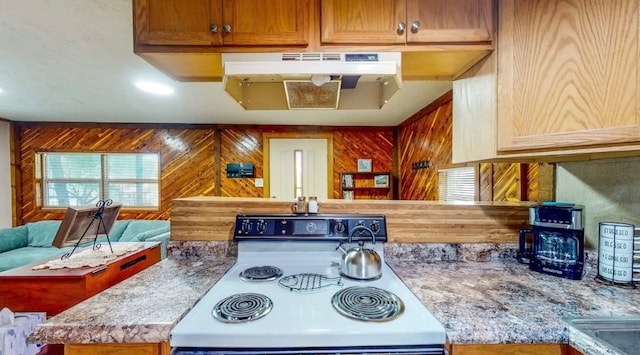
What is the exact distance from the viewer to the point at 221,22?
106 centimetres

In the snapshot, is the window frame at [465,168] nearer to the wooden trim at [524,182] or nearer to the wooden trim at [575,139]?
the wooden trim at [524,182]

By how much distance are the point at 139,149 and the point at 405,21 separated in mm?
4975

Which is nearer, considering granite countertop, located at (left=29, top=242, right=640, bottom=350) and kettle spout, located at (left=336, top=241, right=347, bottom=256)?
granite countertop, located at (left=29, top=242, right=640, bottom=350)

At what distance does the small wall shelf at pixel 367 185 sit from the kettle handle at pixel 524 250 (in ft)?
11.2

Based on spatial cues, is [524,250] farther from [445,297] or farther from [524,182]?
[524,182]

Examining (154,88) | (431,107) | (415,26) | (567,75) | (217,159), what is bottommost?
(217,159)

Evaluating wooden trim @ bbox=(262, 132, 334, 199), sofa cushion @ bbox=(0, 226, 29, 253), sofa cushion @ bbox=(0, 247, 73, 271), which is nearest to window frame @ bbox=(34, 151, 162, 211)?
sofa cushion @ bbox=(0, 226, 29, 253)

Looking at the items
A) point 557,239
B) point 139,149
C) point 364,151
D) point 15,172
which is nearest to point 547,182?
point 557,239

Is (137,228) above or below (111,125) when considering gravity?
below

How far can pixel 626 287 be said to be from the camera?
1005 millimetres

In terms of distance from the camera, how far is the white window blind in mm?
2648

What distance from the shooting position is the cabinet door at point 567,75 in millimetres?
811

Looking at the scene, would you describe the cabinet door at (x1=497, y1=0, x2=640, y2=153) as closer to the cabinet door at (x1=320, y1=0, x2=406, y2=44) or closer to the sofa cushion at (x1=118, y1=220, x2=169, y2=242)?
the cabinet door at (x1=320, y1=0, x2=406, y2=44)

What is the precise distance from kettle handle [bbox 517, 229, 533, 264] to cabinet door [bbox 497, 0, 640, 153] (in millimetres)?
467
